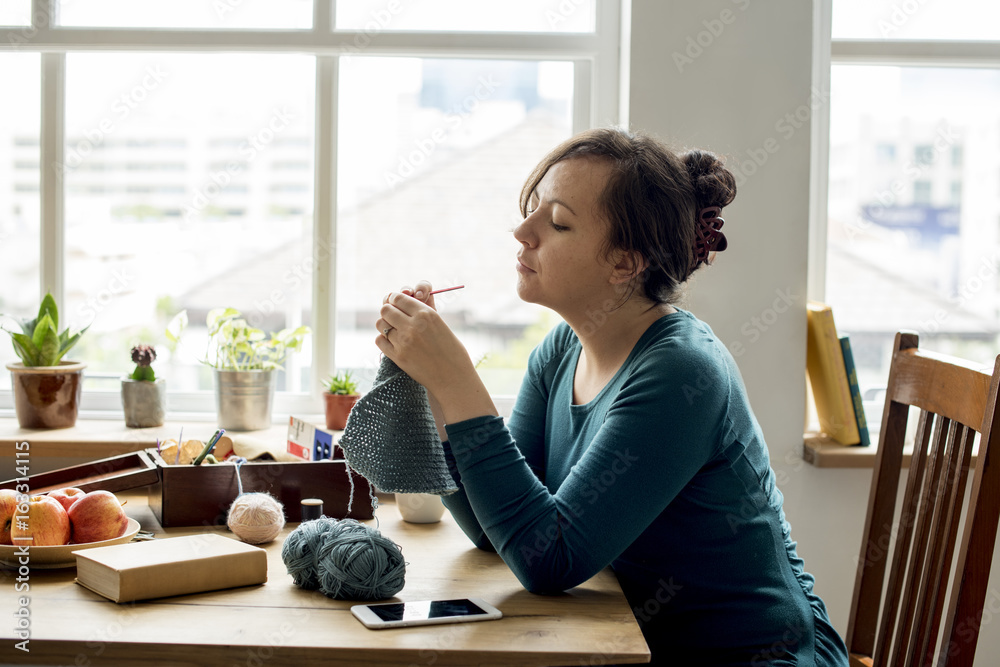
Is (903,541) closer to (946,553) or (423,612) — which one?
(946,553)

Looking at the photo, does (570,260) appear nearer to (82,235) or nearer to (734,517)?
(734,517)

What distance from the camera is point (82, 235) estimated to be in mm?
2129

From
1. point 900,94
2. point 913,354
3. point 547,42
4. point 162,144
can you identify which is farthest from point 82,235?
point 900,94

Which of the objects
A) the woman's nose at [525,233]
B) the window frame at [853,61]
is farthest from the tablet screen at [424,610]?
the window frame at [853,61]

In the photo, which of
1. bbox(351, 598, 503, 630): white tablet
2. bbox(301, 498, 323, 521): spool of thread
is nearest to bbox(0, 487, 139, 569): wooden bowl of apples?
bbox(301, 498, 323, 521): spool of thread

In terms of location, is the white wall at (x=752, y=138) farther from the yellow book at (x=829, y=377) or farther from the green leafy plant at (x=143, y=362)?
the green leafy plant at (x=143, y=362)

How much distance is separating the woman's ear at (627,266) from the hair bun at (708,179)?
147 millimetres

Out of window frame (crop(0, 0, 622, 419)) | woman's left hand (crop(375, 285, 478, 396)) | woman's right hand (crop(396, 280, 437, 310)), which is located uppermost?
window frame (crop(0, 0, 622, 419))

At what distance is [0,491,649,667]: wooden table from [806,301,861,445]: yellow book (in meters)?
0.97

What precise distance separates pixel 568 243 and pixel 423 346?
0.89 ft

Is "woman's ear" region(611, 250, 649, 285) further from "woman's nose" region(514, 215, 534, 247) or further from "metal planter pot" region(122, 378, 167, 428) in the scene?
"metal planter pot" region(122, 378, 167, 428)

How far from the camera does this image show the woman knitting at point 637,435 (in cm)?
105

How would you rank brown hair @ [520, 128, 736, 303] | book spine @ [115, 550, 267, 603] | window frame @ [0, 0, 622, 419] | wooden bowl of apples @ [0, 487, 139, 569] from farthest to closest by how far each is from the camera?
window frame @ [0, 0, 622, 419] → brown hair @ [520, 128, 736, 303] → wooden bowl of apples @ [0, 487, 139, 569] → book spine @ [115, 550, 267, 603]

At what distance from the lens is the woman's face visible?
122 cm
